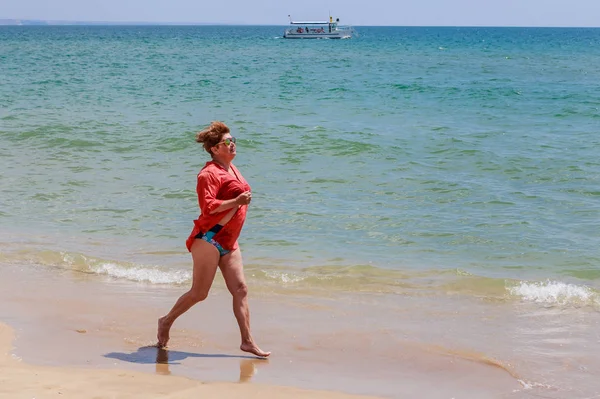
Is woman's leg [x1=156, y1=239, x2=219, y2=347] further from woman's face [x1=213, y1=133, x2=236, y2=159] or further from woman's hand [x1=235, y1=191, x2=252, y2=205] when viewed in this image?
woman's face [x1=213, y1=133, x2=236, y2=159]

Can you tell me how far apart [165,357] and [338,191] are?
21.7ft

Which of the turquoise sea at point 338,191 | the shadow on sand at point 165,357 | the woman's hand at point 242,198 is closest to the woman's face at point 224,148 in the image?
the woman's hand at point 242,198

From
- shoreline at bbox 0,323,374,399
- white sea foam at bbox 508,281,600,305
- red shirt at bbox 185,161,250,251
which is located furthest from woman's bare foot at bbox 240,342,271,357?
white sea foam at bbox 508,281,600,305

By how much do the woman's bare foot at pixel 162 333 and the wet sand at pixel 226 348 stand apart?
0.25 ft

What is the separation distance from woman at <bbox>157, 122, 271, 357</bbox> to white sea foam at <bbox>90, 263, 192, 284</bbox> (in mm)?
→ 2205

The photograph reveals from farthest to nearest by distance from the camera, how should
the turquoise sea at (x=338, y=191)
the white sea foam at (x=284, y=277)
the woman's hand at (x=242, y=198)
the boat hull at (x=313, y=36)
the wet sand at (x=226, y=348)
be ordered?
the boat hull at (x=313, y=36)
the turquoise sea at (x=338, y=191)
the white sea foam at (x=284, y=277)
the woman's hand at (x=242, y=198)
the wet sand at (x=226, y=348)

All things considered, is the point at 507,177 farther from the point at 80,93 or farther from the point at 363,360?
the point at 80,93

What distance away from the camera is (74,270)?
8.22 meters

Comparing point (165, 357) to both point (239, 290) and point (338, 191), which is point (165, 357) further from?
point (338, 191)

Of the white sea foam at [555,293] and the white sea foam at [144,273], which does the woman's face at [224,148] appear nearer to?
the white sea foam at [144,273]

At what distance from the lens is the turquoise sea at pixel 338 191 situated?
323 inches

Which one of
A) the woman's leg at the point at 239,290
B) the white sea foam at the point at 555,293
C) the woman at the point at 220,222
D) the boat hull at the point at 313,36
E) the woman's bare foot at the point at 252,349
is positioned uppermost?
the boat hull at the point at 313,36

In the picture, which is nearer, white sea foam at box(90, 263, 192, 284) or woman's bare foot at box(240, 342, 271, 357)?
woman's bare foot at box(240, 342, 271, 357)

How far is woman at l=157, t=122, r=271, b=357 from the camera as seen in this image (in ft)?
17.7
